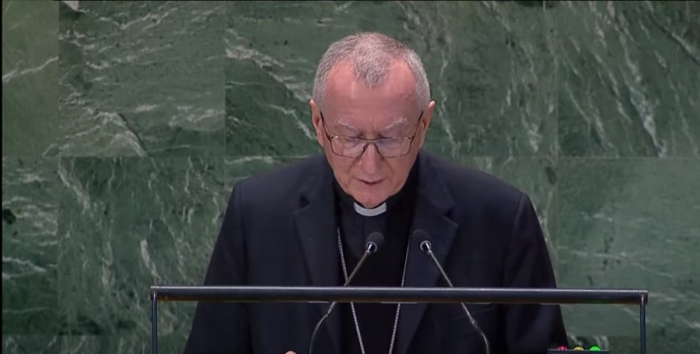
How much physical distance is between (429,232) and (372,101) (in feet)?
1.38

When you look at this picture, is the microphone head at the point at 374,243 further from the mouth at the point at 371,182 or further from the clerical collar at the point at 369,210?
the clerical collar at the point at 369,210

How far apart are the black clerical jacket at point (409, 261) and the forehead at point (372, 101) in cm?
35

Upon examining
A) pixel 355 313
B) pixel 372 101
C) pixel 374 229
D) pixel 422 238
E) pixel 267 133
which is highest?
pixel 372 101

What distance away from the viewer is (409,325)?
2.84 metres

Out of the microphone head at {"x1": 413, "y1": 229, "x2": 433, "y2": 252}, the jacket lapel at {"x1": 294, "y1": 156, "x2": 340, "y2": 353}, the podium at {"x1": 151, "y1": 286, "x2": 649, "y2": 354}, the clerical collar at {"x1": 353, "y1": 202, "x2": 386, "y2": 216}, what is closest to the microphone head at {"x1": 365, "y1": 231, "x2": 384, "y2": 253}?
the microphone head at {"x1": 413, "y1": 229, "x2": 433, "y2": 252}

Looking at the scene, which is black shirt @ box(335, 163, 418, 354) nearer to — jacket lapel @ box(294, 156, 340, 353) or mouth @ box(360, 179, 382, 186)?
jacket lapel @ box(294, 156, 340, 353)

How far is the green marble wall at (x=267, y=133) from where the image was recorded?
15.3ft

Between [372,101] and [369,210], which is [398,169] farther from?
[369,210]

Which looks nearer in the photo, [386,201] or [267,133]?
[386,201]

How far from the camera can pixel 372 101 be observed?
2.77 metres

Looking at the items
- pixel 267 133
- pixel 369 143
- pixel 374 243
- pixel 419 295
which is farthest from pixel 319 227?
pixel 267 133

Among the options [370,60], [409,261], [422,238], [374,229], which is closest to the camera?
[422,238]

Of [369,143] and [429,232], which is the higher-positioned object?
[369,143]

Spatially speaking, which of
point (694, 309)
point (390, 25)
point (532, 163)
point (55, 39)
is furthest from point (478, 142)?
point (55, 39)
